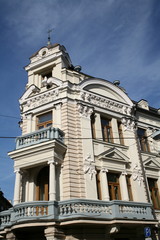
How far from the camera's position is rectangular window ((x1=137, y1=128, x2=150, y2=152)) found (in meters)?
20.9

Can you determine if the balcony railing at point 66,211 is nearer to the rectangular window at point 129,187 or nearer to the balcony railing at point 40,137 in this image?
the rectangular window at point 129,187

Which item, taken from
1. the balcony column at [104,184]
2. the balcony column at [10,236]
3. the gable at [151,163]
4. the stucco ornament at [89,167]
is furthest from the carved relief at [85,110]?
the balcony column at [10,236]

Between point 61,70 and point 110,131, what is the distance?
19.7ft

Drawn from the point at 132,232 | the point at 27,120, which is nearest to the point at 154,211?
the point at 132,232

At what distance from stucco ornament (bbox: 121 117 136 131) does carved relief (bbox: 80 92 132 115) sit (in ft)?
2.09

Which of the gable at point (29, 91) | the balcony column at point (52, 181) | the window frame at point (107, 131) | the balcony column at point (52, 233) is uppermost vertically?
the gable at point (29, 91)

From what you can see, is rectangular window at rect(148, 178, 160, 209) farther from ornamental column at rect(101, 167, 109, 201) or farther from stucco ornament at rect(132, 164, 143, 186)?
ornamental column at rect(101, 167, 109, 201)


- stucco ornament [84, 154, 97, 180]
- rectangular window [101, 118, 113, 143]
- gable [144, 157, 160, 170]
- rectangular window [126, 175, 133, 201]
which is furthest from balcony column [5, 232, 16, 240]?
gable [144, 157, 160, 170]

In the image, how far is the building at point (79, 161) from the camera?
43.2ft

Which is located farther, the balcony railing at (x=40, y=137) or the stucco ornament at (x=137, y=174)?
the stucco ornament at (x=137, y=174)

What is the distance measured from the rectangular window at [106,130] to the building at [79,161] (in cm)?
8

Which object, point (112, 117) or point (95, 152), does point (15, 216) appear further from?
point (112, 117)

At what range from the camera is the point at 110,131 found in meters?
19.1

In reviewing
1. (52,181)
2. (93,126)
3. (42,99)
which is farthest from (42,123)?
(52,181)
